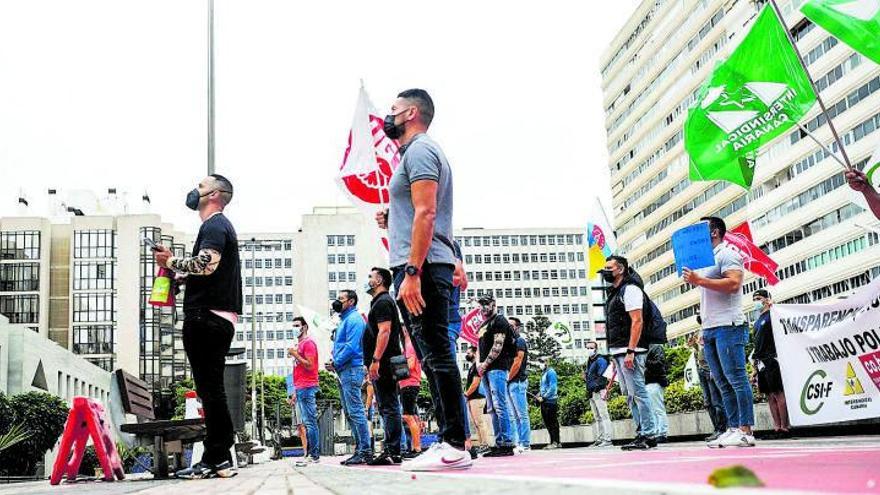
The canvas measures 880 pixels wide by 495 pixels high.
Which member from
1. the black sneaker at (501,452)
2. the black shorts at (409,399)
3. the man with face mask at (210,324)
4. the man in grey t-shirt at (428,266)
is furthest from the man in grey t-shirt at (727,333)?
the man with face mask at (210,324)

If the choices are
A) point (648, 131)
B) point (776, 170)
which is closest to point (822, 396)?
point (776, 170)

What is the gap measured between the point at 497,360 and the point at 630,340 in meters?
1.98

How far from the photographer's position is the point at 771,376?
35.4 ft

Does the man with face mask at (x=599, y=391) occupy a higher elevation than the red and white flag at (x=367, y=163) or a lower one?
lower

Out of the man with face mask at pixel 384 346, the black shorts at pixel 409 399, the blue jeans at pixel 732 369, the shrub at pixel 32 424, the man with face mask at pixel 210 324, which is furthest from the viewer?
the shrub at pixel 32 424

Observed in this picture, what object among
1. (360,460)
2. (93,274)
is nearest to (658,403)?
(360,460)

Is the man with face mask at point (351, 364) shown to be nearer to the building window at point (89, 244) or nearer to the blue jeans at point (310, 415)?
the blue jeans at point (310, 415)

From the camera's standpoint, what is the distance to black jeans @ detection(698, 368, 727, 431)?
36.3 ft

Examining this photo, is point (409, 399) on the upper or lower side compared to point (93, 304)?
lower

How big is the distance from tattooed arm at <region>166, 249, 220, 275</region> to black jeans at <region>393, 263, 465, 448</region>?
6.24 ft

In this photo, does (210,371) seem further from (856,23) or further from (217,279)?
(856,23)

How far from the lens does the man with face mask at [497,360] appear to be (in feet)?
34.1

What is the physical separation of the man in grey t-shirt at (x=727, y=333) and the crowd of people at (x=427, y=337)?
0.03ft

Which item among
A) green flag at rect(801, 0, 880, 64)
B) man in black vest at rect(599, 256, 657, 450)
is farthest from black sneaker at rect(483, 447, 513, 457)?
green flag at rect(801, 0, 880, 64)
